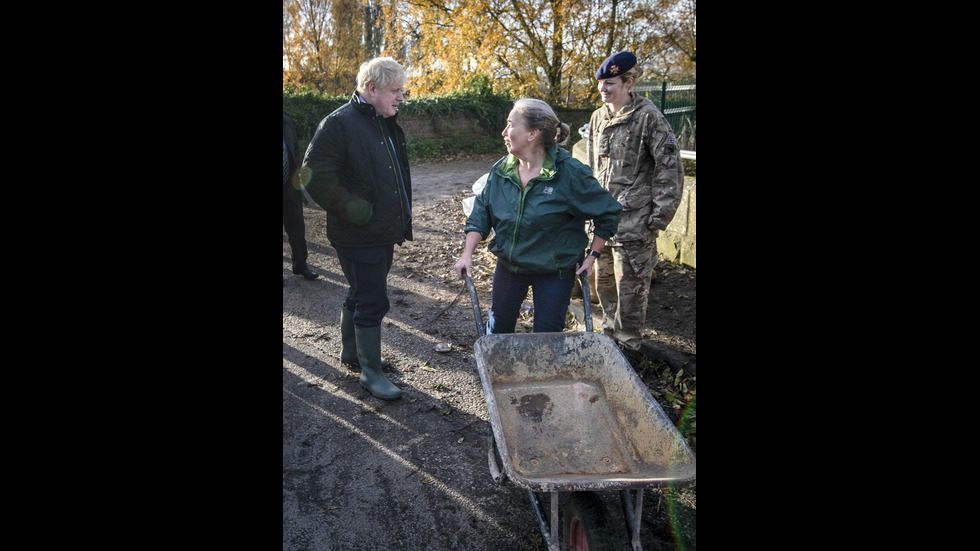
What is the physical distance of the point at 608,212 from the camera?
11.8 ft

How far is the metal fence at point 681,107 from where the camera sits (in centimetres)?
823

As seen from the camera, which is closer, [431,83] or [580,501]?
[580,501]

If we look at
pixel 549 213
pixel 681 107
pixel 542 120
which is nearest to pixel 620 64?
pixel 542 120

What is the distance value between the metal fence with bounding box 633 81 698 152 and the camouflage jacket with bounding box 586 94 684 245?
389 cm

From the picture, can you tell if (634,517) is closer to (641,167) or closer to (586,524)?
(586,524)

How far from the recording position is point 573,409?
10.7 ft

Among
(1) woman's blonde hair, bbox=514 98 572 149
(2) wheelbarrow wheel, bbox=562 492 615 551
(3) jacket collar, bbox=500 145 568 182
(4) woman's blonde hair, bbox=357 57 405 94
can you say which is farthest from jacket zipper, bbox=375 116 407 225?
(2) wheelbarrow wheel, bbox=562 492 615 551

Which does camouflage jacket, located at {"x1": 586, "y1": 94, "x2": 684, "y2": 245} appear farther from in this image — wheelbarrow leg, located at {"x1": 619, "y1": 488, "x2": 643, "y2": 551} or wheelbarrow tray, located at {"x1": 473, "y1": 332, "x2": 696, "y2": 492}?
wheelbarrow leg, located at {"x1": 619, "y1": 488, "x2": 643, "y2": 551}

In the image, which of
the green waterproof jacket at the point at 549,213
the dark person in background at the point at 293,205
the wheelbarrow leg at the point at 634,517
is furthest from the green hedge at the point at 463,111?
the wheelbarrow leg at the point at 634,517

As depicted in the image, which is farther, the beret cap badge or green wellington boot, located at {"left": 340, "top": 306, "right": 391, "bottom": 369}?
green wellington boot, located at {"left": 340, "top": 306, "right": 391, "bottom": 369}

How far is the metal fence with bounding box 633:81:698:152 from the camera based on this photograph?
27.0 feet
